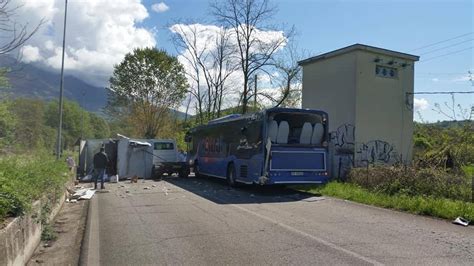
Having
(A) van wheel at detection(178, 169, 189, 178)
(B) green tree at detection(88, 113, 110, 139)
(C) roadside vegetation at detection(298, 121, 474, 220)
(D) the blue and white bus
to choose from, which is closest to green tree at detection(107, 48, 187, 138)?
(A) van wheel at detection(178, 169, 189, 178)

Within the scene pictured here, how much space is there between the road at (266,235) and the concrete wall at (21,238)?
0.83 m

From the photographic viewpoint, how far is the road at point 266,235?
719 centimetres

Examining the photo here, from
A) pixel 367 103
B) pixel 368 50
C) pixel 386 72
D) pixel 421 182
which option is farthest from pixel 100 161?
pixel 386 72

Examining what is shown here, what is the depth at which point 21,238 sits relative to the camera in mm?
6535

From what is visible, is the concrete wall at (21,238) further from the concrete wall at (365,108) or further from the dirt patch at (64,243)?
the concrete wall at (365,108)

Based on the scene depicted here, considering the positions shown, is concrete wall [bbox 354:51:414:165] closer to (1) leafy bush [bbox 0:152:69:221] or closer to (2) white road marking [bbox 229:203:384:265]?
(2) white road marking [bbox 229:203:384:265]

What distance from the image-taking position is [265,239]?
337 inches

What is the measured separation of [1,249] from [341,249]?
16.4 feet

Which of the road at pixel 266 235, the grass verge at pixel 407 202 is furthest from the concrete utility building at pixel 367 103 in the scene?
the road at pixel 266 235

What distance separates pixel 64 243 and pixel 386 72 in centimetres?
1820

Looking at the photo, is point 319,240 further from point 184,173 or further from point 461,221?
point 184,173

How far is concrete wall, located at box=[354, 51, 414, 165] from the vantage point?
21688 mm

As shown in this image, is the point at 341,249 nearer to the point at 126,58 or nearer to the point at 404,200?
the point at 404,200

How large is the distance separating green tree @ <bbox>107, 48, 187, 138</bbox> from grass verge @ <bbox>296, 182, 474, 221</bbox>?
35565 millimetres
